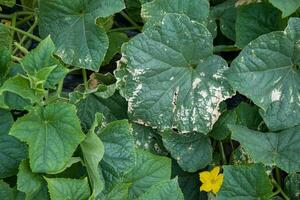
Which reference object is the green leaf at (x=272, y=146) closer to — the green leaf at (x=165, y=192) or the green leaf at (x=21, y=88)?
the green leaf at (x=165, y=192)

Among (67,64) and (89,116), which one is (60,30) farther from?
(89,116)

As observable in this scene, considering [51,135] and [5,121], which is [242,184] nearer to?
[51,135]

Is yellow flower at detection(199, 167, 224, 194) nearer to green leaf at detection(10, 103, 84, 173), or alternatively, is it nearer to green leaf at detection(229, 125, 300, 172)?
green leaf at detection(229, 125, 300, 172)

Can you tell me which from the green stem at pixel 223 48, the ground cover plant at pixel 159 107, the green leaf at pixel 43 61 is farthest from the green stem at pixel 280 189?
the green leaf at pixel 43 61

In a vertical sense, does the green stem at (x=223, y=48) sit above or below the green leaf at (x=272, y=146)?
above

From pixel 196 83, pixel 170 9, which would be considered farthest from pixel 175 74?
pixel 170 9

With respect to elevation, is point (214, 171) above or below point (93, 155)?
below

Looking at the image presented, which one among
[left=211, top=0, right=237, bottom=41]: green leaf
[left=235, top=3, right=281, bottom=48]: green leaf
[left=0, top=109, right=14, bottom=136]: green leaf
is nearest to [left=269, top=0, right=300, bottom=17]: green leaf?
[left=235, top=3, right=281, bottom=48]: green leaf
